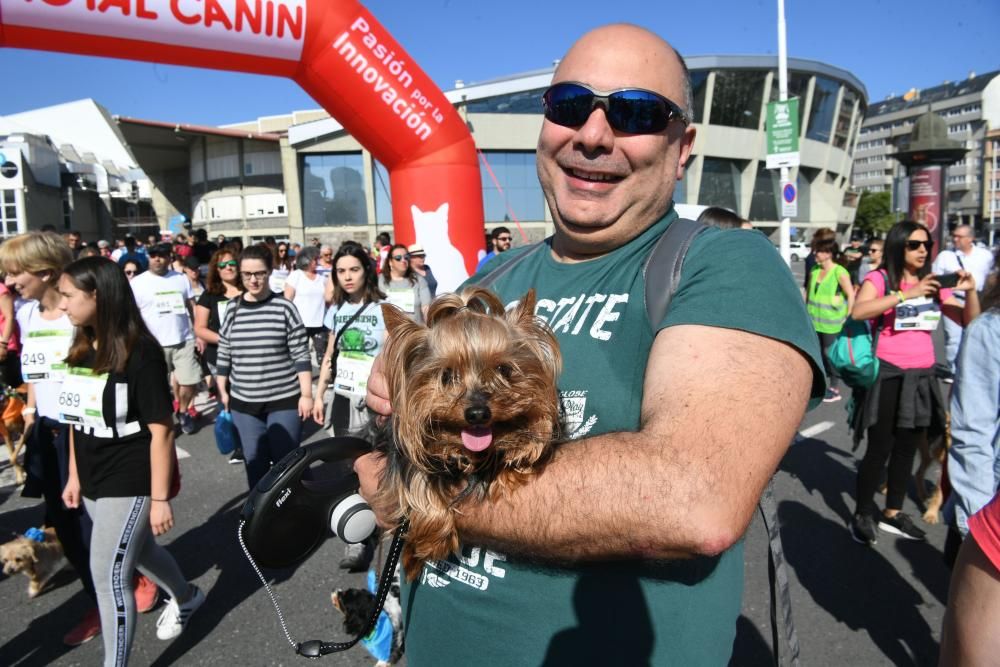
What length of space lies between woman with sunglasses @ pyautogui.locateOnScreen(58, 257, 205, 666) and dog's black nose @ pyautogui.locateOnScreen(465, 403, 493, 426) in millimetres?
2478

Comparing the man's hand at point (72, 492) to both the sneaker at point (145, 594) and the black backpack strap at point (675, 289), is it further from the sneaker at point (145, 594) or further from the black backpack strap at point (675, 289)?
the black backpack strap at point (675, 289)

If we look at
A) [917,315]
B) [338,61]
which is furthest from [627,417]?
[338,61]

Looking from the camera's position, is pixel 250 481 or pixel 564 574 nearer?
pixel 564 574

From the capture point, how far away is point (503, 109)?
31.0m

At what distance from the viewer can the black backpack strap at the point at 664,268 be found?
49.8 inches

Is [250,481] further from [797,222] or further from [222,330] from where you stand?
[797,222]

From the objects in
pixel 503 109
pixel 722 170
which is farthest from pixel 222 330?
pixel 722 170

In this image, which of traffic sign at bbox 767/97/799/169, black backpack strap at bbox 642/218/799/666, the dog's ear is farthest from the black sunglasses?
traffic sign at bbox 767/97/799/169

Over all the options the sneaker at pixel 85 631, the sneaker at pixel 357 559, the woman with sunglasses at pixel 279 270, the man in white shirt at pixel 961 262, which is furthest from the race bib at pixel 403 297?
the man in white shirt at pixel 961 262

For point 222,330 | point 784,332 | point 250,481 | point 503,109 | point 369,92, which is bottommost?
point 250,481

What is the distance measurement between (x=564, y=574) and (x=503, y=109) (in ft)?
105

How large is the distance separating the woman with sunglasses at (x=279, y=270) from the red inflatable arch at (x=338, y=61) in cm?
235

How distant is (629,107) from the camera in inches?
56.5

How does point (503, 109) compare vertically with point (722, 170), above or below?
above
